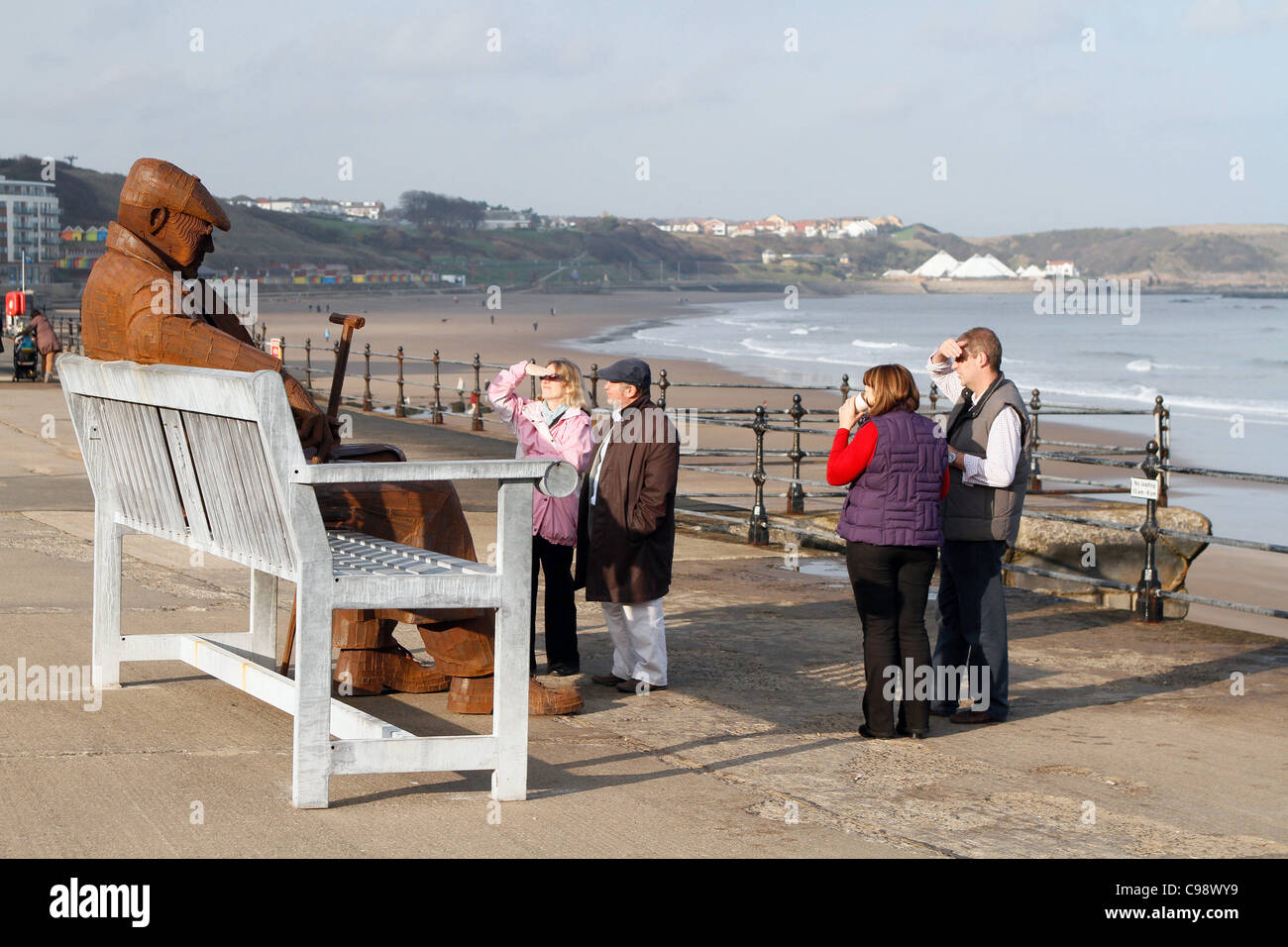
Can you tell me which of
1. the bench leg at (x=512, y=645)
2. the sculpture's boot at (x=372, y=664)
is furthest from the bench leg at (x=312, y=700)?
the sculpture's boot at (x=372, y=664)

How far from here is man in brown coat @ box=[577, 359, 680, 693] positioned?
5.95 metres

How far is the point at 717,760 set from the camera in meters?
4.93

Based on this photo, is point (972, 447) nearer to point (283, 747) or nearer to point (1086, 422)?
point (283, 747)

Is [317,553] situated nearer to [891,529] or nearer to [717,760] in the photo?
[717,760]

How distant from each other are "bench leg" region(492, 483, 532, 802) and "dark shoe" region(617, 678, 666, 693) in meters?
1.70

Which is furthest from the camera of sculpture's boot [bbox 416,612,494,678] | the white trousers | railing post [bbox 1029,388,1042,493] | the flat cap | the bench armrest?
railing post [bbox 1029,388,1042,493]

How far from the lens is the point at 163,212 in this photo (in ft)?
17.3

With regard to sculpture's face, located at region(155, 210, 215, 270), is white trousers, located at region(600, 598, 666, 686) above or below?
below

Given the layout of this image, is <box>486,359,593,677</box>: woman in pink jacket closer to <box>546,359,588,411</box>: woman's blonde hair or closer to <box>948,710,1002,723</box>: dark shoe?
<box>546,359,588,411</box>: woman's blonde hair

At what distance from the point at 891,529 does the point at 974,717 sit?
90 cm

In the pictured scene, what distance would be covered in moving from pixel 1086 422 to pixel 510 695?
1070 inches

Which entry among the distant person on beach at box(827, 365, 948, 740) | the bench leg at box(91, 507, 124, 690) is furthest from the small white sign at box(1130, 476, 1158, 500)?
the bench leg at box(91, 507, 124, 690)

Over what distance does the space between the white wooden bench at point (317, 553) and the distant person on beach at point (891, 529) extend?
1.53m

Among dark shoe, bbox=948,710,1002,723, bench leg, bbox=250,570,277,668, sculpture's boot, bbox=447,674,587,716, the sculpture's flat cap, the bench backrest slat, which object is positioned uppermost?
the sculpture's flat cap
